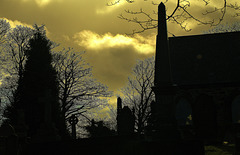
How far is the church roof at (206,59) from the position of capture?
2259 cm

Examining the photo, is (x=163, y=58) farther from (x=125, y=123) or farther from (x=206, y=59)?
(x=206, y=59)

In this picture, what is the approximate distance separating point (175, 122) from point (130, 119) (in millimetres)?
9842

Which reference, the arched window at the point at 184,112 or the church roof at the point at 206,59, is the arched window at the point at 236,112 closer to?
the church roof at the point at 206,59

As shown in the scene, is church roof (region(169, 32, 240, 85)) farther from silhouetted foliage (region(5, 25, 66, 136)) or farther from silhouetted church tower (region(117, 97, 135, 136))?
silhouetted foliage (region(5, 25, 66, 136))

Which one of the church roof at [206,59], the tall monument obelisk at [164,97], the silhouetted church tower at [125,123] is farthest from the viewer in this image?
the church roof at [206,59]

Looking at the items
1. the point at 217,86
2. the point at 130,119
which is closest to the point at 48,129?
the point at 130,119

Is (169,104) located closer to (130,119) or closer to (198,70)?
(130,119)

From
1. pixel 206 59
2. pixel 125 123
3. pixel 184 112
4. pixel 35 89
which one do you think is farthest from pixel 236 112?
pixel 35 89

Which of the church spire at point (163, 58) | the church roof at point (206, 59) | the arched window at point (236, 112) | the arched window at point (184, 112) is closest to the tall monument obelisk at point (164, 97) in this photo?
the church spire at point (163, 58)

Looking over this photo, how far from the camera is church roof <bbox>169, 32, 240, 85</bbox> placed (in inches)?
890

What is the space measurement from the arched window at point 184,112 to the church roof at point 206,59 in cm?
142

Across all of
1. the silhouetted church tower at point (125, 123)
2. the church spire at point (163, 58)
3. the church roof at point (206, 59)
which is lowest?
the silhouetted church tower at point (125, 123)

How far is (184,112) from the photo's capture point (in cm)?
2178

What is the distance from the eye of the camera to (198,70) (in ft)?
76.7
